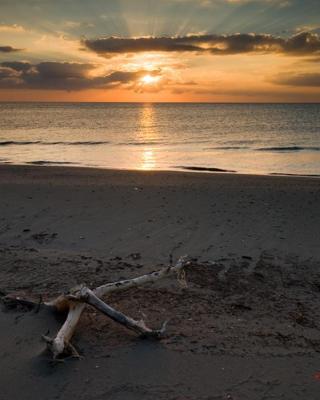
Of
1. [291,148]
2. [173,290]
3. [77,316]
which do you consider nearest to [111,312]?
[77,316]

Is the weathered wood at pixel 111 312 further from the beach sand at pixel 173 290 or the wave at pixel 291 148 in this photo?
the wave at pixel 291 148

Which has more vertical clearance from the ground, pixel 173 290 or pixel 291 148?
pixel 173 290

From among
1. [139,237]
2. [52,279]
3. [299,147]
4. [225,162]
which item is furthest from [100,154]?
[52,279]

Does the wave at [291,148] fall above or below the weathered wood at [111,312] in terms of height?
below

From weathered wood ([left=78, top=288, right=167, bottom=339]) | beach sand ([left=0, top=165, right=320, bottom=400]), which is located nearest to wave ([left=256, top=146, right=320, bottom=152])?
beach sand ([left=0, top=165, right=320, bottom=400])

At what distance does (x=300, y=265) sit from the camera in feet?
21.5

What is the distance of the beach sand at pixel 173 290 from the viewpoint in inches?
148

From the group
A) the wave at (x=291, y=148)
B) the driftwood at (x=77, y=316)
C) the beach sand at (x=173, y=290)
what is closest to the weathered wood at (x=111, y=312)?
the driftwood at (x=77, y=316)

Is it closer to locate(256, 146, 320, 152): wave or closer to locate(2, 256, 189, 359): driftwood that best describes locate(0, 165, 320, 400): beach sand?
locate(2, 256, 189, 359): driftwood

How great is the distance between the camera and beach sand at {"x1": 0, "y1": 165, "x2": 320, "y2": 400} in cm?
377

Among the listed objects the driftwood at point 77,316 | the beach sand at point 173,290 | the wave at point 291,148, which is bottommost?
the wave at point 291,148

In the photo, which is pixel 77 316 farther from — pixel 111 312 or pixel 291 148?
pixel 291 148

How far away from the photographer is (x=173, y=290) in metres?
5.53

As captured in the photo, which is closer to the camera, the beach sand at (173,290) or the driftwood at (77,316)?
the beach sand at (173,290)
